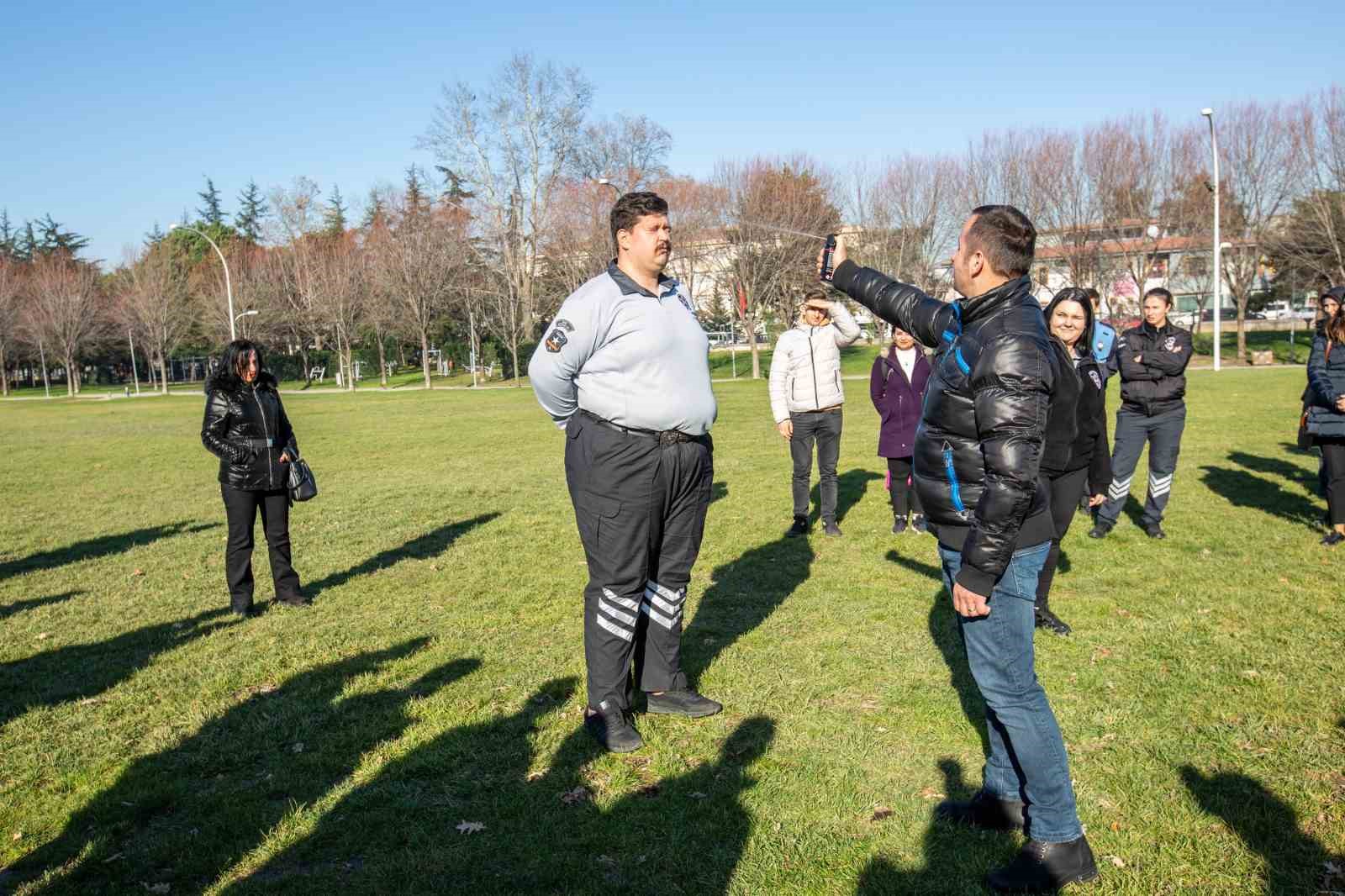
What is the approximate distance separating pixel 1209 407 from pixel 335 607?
757 inches

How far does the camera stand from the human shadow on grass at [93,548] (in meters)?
9.58

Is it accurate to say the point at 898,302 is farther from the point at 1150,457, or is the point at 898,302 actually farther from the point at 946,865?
the point at 1150,457

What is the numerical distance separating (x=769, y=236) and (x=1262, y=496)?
115ft

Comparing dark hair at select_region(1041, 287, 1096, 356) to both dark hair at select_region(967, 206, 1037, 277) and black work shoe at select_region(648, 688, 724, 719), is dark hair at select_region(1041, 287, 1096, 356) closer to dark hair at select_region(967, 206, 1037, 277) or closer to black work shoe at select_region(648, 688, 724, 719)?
dark hair at select_region(967, 206, 1037, 277)

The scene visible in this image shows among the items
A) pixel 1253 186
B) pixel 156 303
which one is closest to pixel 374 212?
pixel 156 303

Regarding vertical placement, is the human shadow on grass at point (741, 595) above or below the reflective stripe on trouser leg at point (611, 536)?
below

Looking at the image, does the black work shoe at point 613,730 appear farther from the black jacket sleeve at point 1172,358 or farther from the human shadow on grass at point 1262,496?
the human shadow on grass at point 1262,496

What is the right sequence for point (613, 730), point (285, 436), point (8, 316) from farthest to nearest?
point (8, 316), point (285, 436), point (613, 730)

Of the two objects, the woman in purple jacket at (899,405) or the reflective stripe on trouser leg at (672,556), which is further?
the woman in purple jacket at (899,405)

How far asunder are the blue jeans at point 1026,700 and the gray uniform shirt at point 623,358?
183 centimetres

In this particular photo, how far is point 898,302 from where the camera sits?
3.86m

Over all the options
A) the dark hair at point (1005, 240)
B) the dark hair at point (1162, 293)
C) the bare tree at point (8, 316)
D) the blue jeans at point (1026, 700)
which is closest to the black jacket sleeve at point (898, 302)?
the dark hair at point (1005, 240)

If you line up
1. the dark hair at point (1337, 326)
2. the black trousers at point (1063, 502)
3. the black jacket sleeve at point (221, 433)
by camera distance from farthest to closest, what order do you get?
the dark hair at point (1337, 326), the black jacket sleeve at point (221, 433), the black trousers at point (1063, 502)

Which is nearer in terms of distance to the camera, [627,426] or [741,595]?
[627,426]
